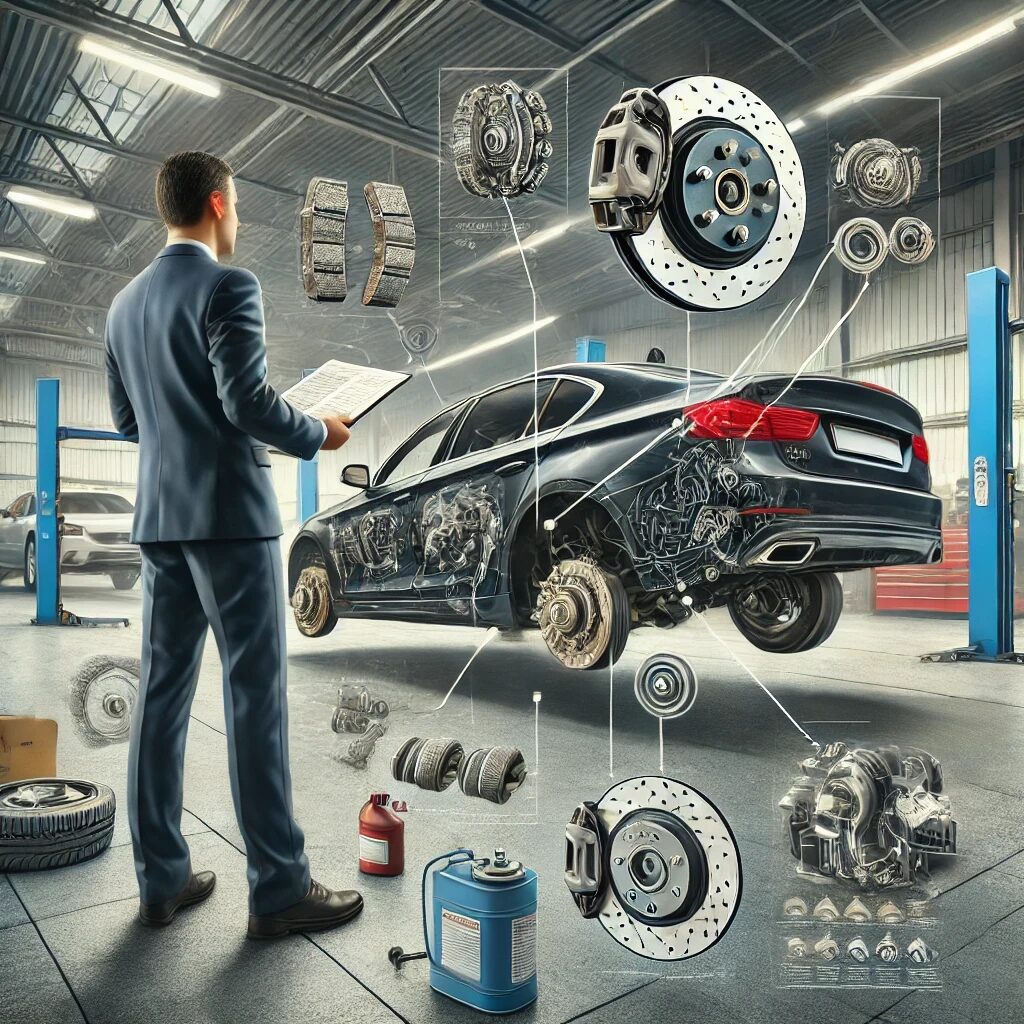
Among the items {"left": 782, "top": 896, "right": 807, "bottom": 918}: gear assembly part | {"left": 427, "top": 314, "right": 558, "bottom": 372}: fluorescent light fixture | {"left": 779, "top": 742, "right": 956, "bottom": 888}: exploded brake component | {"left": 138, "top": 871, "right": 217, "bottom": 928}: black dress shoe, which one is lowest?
{"left": 138, "top": 871, "right": 217, "bottom": 928}: black dress shoe

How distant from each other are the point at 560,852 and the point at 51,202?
3.16 m

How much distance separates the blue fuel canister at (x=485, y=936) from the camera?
4.74ft

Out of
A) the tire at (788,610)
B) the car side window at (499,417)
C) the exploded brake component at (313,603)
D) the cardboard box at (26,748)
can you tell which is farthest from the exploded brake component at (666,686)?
A: the cardboard box at (26,748)

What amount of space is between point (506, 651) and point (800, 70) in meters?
1.40

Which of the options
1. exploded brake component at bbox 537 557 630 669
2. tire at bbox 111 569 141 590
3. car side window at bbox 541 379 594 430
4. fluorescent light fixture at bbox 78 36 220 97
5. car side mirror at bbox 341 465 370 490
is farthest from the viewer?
tire at bbox 111 569 141 590

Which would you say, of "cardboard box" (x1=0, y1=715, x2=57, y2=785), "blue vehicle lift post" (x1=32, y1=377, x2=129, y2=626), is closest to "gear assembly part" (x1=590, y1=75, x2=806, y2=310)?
"cardboard box" (x1=0, y1=715, x2=57, y2=785)

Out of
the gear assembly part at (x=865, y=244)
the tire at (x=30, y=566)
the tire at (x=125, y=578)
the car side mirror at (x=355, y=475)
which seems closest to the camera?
the gear assembly part at (x=865, y=244)

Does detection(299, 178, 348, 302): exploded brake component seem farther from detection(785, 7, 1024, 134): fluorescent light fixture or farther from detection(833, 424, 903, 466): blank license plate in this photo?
detection(833, 424, 903, 466): blank license plate

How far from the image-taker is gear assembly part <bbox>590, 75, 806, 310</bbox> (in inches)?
59.6

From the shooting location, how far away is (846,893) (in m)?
1.61

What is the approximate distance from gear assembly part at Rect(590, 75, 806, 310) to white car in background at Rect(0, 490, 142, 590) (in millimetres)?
2858

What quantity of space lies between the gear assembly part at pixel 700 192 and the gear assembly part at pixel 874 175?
10cm

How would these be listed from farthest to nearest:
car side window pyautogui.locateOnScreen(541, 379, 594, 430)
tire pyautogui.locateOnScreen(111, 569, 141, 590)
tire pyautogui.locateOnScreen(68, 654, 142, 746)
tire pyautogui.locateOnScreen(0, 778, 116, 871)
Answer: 1. tire pyautogui.locateOnScreen(111, 569, 141, 590)
2. tire pyautogui.locateOnScreen(68, 654, 142, 746)
3. tire pyautogui.locateOnScreen(0, 778, 116, 871)
4. car side window pyautogui.locateOnScreen(541, 379, 594, 430)

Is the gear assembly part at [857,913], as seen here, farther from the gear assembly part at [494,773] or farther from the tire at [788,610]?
the gear assembly part at [494,773]
